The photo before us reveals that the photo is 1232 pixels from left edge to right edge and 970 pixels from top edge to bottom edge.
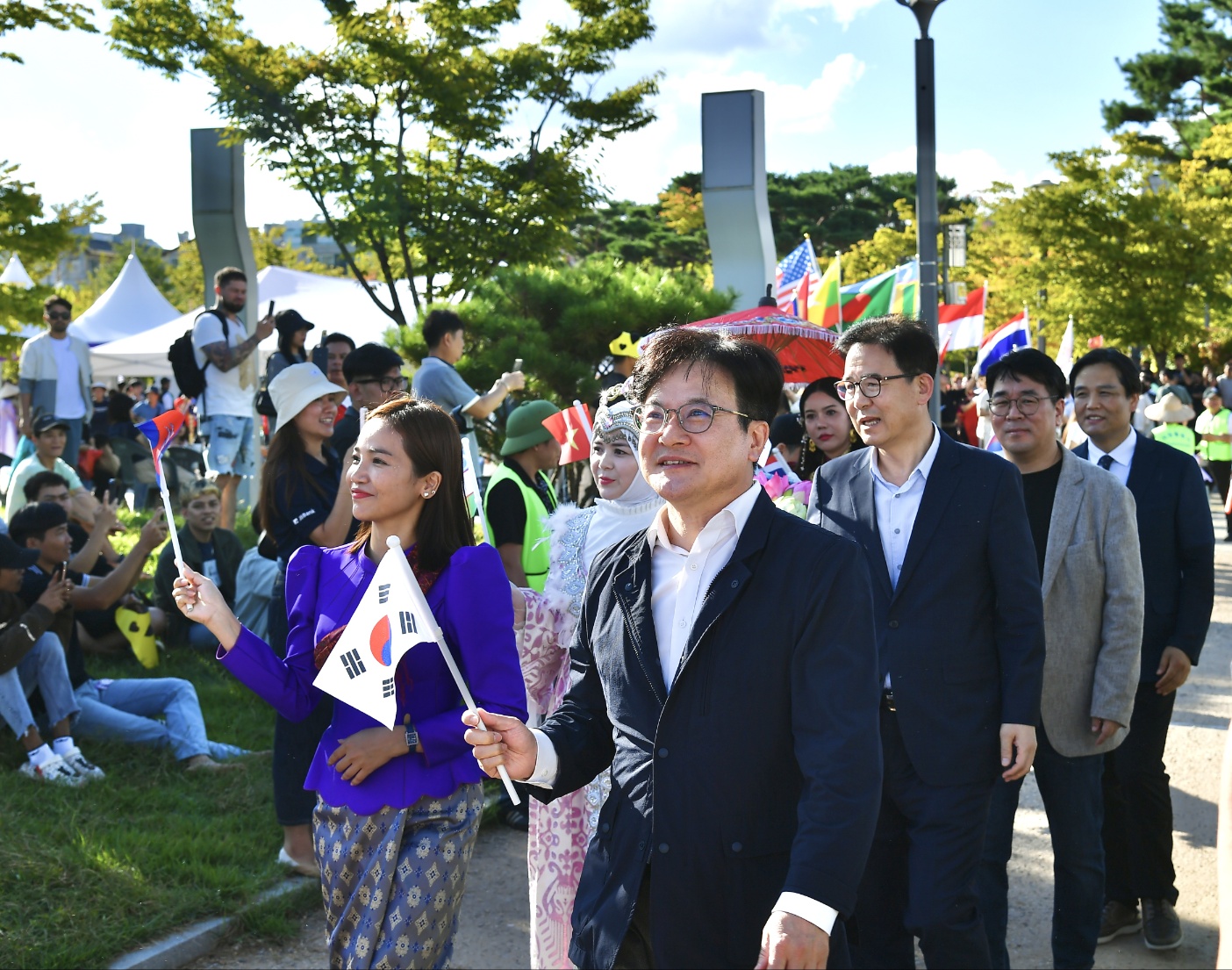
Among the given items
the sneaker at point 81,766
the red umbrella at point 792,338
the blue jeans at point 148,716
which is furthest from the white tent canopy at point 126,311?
the sneaker at point 81,766

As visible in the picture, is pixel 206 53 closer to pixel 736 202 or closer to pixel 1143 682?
pixel 736 202

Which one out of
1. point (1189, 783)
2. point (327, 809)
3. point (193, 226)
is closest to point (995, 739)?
point (327, 809)

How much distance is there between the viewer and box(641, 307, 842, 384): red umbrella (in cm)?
916

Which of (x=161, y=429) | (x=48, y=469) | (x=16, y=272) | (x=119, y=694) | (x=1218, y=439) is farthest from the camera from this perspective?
(x=16, y=272)

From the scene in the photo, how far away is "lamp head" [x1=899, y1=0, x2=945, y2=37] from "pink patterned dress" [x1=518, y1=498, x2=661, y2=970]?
17.3 feet

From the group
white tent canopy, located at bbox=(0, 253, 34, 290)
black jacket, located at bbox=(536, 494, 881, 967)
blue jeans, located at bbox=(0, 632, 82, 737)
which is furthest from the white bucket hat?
white tent canopy, located at bbox=(0, 253, 34, 290)

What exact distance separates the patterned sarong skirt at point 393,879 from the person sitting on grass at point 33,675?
3167 mm

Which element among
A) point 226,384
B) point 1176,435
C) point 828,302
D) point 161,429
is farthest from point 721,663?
point 828,302

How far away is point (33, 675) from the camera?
6.14 metres

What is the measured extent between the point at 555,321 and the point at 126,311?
1806 cm

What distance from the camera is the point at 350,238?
1523cm

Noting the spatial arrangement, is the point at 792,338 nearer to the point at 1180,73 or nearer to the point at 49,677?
the point at 49,677

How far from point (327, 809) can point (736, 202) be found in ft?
43.5

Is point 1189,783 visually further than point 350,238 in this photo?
No
